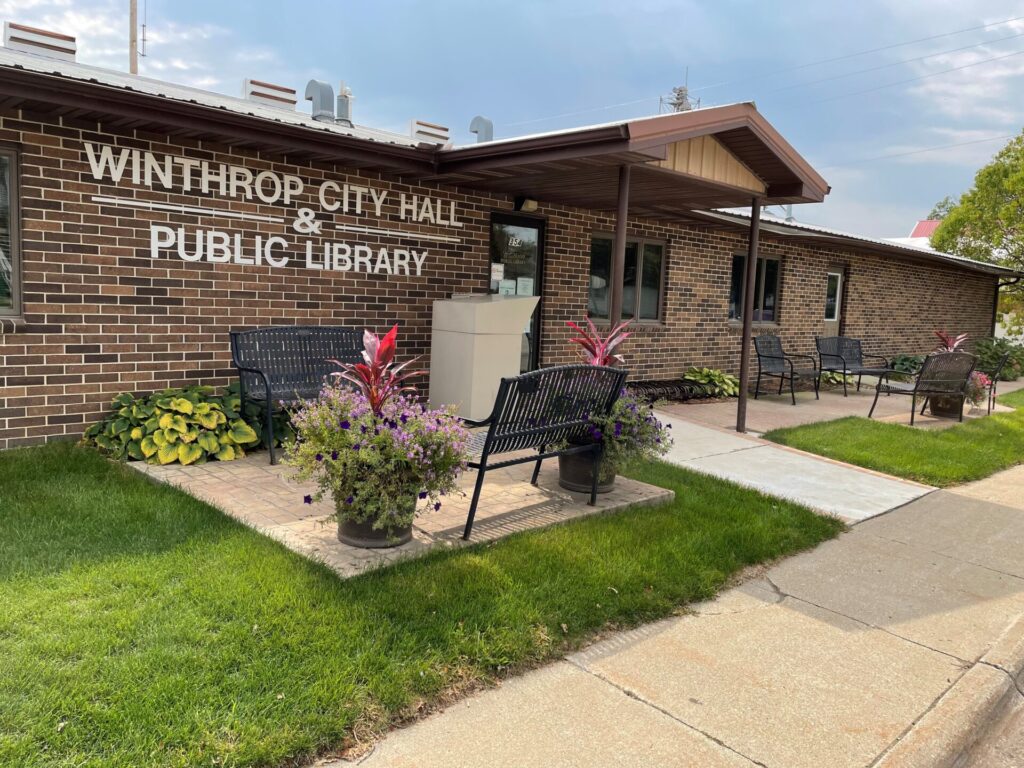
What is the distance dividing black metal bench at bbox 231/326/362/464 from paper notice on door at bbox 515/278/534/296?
269 centimetres

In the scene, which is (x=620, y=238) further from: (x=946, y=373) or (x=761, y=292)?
(x=761, y=292)

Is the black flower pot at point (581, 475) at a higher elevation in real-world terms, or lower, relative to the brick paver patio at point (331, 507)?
higher

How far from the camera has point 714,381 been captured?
11.3m

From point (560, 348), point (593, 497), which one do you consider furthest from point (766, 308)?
point (593, 497)

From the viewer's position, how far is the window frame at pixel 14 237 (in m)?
5.25

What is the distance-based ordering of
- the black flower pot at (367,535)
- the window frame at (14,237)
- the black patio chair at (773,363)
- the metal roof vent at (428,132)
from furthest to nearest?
the black patio chair at (773,363) → the metal roof vent at (428,132) → the window frame at (14,237) → the black flower pot at (367,535)

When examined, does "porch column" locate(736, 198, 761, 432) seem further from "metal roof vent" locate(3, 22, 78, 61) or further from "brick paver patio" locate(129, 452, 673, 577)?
"metal roof vent" locate(3, 22, 78, 61)

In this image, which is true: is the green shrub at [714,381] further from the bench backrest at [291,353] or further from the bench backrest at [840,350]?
the bench backrest at [291,353]

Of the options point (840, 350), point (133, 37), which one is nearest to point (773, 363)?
point (840, 350)

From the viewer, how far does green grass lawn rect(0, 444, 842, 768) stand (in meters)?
2.39

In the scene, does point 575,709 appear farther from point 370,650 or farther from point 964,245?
point 964,245

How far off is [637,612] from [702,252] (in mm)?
8599

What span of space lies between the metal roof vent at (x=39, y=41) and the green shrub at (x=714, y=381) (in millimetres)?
8340

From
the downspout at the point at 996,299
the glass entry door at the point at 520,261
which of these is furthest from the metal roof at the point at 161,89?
the downspout at the point at 996,299
